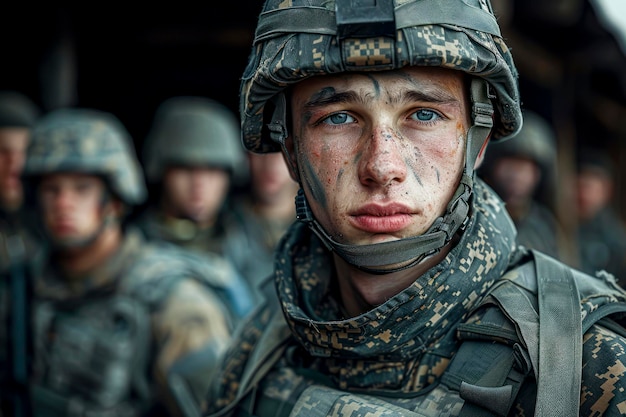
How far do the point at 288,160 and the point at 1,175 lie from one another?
19.0 feet

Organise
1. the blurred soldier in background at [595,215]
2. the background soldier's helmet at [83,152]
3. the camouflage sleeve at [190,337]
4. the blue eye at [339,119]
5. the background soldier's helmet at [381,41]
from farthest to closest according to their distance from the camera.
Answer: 1. the blurred soldier in background at [595,215]
2. the background soldier's helmet at [83,152]
3. the camouflage sleeve at [190,337]
4. the blue eye at [339,119]
5. the background soldier's helmet at [381,41]

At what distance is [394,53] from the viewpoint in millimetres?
2160

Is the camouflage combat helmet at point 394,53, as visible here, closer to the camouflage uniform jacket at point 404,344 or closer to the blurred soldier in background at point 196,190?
the camouflage uniform jacket at point 404,344

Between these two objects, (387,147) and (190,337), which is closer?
(387,147)

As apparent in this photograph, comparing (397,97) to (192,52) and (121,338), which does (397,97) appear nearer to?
(121,338)

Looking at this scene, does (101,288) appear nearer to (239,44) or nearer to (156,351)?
(156,351)

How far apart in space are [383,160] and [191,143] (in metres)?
5.82

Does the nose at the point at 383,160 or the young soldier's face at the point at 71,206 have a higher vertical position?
the nose at the point at 383,160

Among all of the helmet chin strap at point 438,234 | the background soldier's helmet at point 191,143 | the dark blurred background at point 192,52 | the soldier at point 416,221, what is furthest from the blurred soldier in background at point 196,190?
the helmet chin strap at point 438,234

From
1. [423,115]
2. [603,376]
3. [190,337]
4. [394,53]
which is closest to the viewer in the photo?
[603,376]

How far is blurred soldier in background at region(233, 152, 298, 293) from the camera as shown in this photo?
8.14 m

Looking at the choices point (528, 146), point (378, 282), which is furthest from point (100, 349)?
point (528, 146)

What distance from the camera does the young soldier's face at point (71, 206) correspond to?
4.96 m

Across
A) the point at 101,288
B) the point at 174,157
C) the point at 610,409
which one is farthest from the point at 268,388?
the point at 174,157
